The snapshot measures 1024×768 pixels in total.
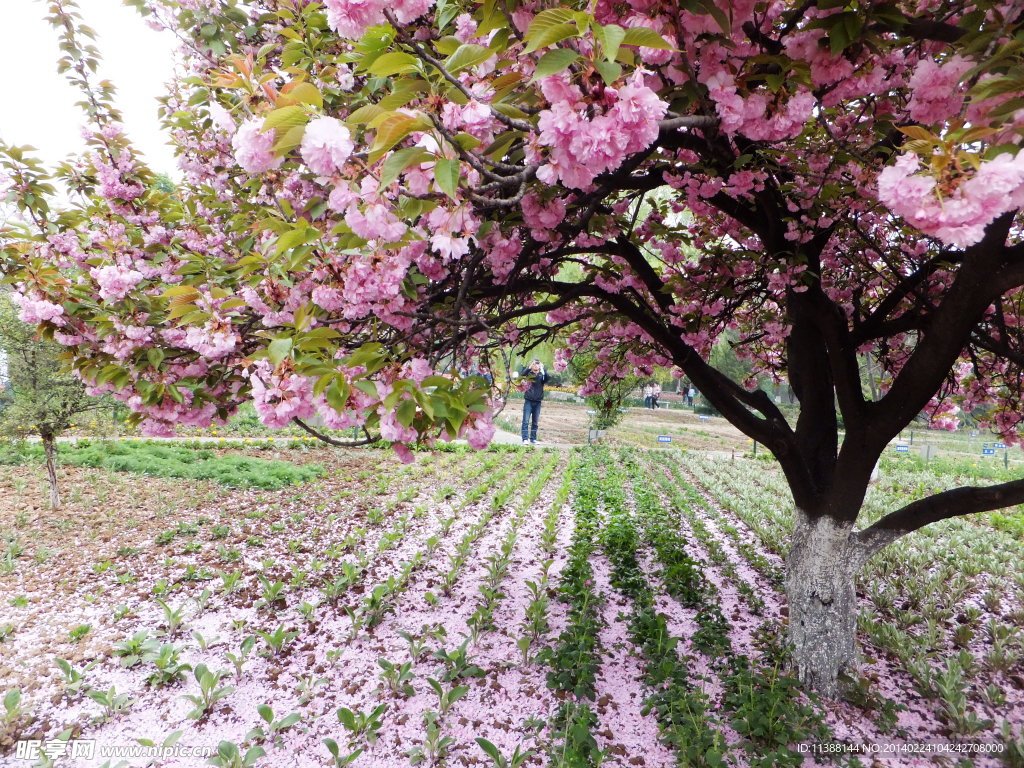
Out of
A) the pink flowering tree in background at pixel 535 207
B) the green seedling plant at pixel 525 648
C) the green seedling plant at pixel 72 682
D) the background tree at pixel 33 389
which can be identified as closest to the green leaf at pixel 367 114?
the pink flowering tree in background at pixel 535 207

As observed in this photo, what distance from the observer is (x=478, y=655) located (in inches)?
110

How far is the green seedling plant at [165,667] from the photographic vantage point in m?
2.46

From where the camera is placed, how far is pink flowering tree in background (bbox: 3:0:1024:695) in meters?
1.01

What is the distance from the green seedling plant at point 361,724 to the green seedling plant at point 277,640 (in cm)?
77

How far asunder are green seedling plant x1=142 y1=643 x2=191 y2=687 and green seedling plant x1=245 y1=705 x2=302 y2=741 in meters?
0.68

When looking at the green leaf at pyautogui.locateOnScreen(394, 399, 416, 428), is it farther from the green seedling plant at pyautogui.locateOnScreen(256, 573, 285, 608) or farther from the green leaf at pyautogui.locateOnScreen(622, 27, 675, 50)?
the green seedling plant at pyautogui.locateOnScreen(256, 573, 285, 608)

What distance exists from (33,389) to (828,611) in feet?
24.8

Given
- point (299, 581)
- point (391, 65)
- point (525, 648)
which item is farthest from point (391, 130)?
point (299, 581)

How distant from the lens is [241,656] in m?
2.59

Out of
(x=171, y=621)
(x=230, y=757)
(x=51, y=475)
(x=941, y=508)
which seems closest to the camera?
(x=230, y=757)

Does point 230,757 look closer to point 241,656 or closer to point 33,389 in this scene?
point 241,656

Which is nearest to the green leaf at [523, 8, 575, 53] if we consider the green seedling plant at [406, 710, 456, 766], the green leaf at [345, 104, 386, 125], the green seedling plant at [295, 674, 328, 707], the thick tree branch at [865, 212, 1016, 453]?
the green leaf at [345, 104, 386, 125]

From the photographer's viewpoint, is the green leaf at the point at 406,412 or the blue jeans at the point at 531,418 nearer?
the green leaf at the point at 406,412

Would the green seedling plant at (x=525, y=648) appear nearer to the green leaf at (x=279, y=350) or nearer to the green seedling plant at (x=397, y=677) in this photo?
the green seedling plant at (x=397, y=677)
